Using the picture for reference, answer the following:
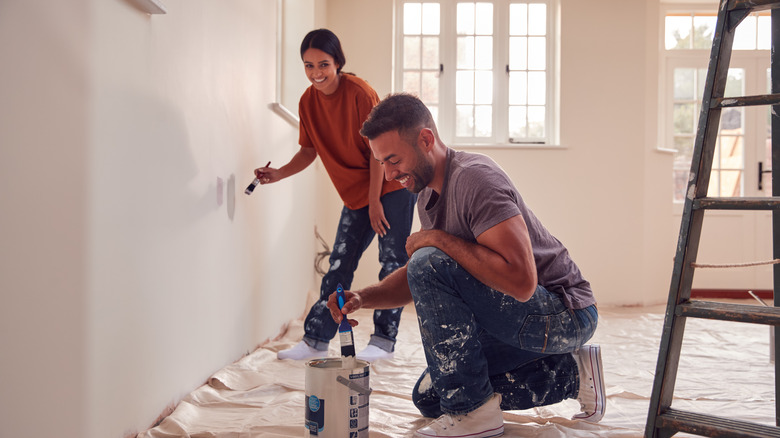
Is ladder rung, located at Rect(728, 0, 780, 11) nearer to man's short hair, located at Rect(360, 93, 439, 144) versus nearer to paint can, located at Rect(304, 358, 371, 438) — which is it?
man's short hair, located at Rect(360, 93, 439, 144)

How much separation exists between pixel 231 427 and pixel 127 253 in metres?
0.52

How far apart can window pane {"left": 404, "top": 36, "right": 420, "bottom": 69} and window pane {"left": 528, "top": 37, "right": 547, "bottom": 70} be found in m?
0.81

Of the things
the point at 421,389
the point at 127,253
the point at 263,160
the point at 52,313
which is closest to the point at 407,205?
the point at 263,160

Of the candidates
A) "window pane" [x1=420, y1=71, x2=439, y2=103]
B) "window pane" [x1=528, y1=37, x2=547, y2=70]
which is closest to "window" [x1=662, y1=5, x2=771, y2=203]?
"window pane" [x1=528, y1=37, x2=547, y2=70]

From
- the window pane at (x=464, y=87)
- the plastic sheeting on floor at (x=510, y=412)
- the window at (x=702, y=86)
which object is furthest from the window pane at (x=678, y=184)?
the plastic sheeting on floor at (x=510, y=412)

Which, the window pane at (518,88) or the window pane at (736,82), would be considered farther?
the window pane at (736,82)

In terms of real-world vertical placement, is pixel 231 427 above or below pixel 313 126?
below

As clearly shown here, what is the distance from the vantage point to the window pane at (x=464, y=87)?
4.87 metres

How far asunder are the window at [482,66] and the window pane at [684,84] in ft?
3.66

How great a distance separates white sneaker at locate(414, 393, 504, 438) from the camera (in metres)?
1.52

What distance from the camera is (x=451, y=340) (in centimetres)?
151

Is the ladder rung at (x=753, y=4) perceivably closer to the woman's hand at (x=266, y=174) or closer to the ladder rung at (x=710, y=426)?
the ladder rung at (x=710, y=426)

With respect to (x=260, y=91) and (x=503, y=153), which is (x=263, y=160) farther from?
(x=503, y=153)

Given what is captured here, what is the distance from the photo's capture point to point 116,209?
1392mm
